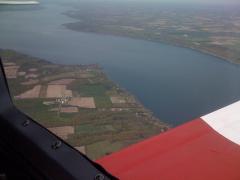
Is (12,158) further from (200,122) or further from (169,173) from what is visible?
(200,122)

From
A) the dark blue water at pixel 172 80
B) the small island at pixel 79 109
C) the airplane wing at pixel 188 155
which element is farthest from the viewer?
the dark blue water at pixel 172 80

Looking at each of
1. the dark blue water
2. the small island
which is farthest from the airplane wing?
the dark blue water

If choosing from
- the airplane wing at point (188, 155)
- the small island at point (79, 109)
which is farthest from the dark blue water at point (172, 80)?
the airplane wing at point (188, 155)

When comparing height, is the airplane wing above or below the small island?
above

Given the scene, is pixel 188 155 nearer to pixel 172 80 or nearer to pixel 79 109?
pixel 79 109

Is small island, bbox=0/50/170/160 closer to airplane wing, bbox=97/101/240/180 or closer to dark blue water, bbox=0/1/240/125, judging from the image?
dark blue water, bbox=0/1/240/125

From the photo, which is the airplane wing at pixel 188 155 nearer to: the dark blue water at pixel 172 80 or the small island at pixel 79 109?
the small island at pixel 79 109

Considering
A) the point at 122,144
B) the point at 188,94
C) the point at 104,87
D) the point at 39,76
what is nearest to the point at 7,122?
the point at 39,76

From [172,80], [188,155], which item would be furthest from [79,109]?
[172,80]
